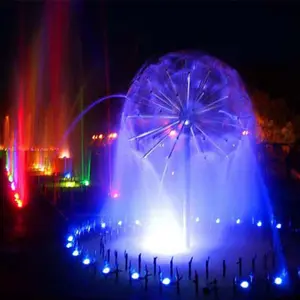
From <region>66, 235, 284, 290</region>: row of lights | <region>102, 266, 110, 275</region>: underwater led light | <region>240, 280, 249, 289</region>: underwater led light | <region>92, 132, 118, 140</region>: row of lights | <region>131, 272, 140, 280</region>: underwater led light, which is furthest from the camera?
<region>92, 132, 118, 140</region>: row of lights

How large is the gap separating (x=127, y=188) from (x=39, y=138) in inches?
578

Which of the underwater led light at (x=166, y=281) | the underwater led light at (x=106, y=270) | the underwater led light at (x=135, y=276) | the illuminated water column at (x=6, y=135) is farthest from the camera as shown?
the illuminated water column at (x=6, y=135)

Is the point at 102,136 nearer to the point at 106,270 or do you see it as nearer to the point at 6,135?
the point at 6,135

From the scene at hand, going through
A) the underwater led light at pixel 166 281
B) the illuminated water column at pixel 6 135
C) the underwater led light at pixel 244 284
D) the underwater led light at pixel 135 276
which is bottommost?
the underwater led light at pixel 244 284

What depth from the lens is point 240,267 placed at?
11898 millimetres

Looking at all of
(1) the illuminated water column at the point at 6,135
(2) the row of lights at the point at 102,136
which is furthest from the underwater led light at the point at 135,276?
(1) the illuminated water column at the point at 6,135

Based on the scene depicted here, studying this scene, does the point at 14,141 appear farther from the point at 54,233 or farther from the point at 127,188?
the point at 54,233

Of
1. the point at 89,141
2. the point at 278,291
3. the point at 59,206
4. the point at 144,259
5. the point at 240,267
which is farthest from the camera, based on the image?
the point at 89,141

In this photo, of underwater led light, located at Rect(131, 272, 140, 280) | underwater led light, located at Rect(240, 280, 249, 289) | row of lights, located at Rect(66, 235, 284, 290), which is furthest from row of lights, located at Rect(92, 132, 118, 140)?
underwater led light, located at Rect(240, 280, 249, 289)

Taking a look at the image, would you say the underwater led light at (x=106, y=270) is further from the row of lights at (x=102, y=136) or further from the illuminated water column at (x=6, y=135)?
the illuminated water column at (x=6, y=135)

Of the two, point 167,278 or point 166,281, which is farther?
point 167,278

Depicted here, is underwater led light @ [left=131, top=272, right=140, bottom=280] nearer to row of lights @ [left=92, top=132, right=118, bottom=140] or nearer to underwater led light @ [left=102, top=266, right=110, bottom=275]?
underwater led light @ [left=102, top=266, right=110, bottom=275]

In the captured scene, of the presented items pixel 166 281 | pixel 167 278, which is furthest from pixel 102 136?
pixel 166 281

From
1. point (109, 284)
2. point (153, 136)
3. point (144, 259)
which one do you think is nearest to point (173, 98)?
point (153, 136)
